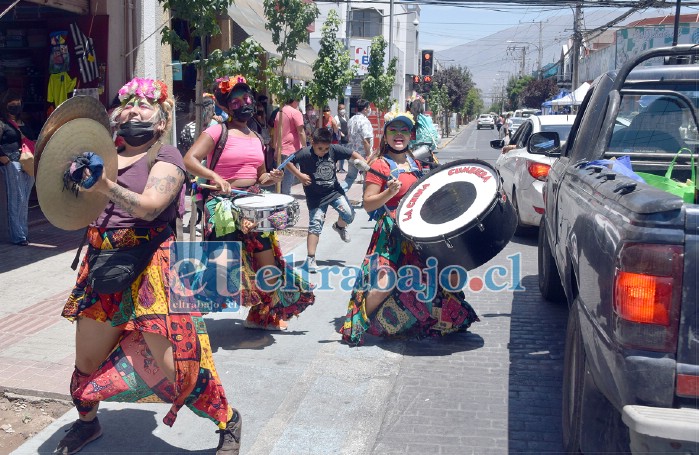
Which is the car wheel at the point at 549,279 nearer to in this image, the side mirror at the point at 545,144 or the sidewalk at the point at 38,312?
the side mirror at the point at 545,144

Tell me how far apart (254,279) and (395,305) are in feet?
3.44

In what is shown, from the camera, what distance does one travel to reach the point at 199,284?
18.0ft

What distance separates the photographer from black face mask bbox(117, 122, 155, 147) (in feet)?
11.8

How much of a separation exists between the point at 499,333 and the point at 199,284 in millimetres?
2394

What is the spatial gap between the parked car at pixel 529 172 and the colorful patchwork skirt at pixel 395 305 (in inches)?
144

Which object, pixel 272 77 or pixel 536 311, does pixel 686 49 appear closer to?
pixel 536 311

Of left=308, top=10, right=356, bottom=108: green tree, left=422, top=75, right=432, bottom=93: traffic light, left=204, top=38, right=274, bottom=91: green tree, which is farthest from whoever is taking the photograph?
left=422, top=75, right=432, bottom=93: traffic light

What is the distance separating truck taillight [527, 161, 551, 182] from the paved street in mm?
2922

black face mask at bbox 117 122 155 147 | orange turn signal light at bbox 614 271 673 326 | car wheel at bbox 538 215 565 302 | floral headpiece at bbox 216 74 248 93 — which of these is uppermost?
floral headpiece at bbox 216 74 248 93

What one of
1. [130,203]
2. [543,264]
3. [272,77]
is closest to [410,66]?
[272,77]

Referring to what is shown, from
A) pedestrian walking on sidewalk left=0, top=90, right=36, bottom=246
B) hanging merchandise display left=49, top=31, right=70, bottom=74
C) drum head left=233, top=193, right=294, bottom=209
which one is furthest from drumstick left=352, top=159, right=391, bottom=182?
hanging merchandise display left=49, top=31, right=70, bottom=74

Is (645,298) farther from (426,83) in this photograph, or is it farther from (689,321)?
(426,83)

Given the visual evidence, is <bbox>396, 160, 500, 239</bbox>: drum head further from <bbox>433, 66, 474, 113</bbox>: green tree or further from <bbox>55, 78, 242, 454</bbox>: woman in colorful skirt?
<bbox>433, 66, 474, 113</bbox>: green tree

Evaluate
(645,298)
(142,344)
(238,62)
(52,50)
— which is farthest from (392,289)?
(52,50)
